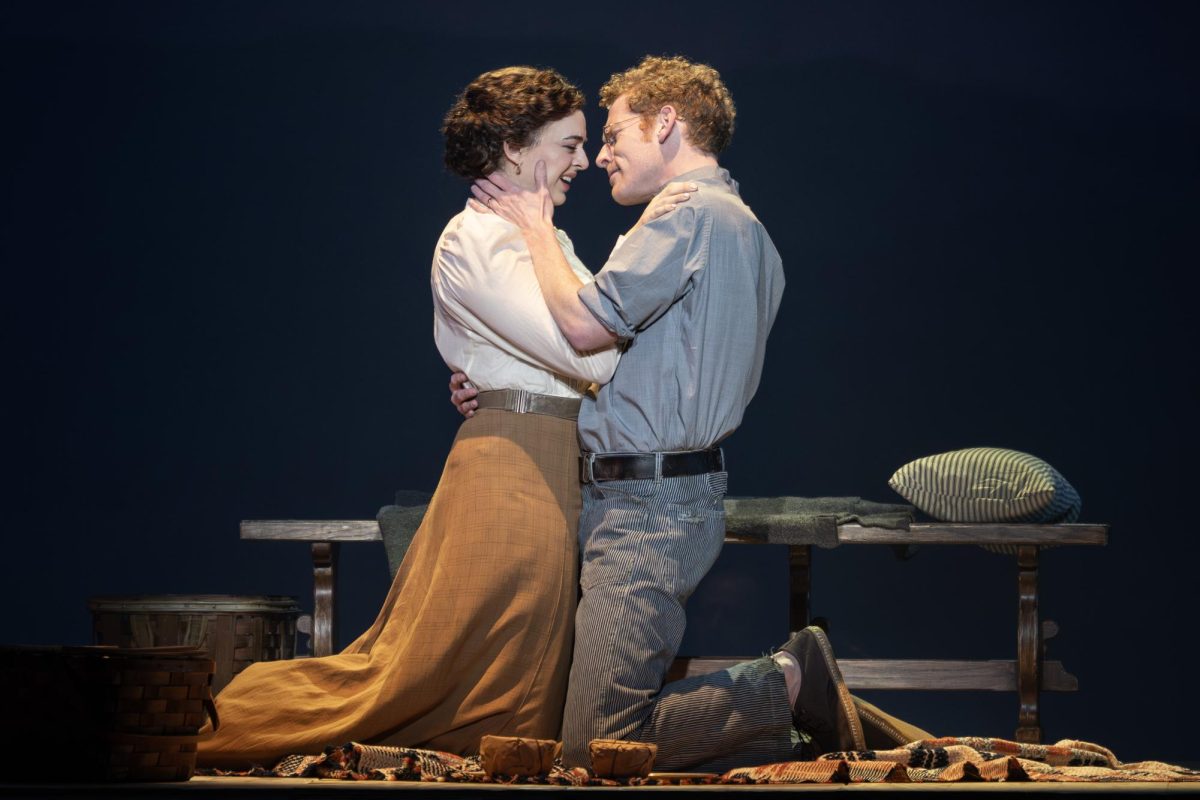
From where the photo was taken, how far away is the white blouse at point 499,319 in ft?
10.2

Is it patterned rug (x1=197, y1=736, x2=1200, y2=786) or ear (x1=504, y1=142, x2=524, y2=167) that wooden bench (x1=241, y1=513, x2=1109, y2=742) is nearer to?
patterned rug (x1=197, y1=736, x2=1200, y2=786)

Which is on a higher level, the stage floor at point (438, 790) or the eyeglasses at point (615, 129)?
the eyeglasses at point (615, 129)

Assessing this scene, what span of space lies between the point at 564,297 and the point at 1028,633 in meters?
2.18

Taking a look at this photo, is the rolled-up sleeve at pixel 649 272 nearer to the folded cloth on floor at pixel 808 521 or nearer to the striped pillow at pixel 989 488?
the folded cloth on floor at pixel 808 521

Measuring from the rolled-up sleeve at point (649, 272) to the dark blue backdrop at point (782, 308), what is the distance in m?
2.82

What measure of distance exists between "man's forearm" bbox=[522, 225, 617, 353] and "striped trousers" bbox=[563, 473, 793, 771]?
12.0 inches

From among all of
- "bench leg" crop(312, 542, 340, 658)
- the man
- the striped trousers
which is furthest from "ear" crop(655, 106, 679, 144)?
"bench leg" crop(312, 542, 340, 658)

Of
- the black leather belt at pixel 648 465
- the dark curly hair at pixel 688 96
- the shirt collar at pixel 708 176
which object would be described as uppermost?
the dark curly hair at pixel 688 96

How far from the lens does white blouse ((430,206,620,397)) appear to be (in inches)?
123

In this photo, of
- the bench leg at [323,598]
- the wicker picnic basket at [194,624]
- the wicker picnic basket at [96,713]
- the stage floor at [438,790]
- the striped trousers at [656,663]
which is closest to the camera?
the stage floor at [438,790]

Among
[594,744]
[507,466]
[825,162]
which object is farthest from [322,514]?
[594,744]

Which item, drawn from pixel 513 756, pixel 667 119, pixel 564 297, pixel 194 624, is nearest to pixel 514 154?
pixel 667 119

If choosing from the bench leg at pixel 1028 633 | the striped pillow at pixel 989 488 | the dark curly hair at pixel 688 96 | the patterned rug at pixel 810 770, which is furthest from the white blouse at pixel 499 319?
the bench leg at pixel 1028 633

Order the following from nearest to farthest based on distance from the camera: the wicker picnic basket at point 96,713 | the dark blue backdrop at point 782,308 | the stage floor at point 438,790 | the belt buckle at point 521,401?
the stage floor at point 438,790 → the wicker picnic basket at point 96,713 → the belt buckle at point 521,401 → the dark blue backdrop at point 782,308
